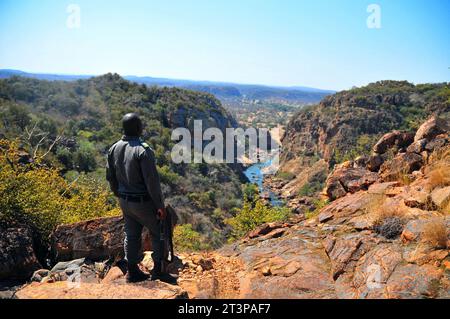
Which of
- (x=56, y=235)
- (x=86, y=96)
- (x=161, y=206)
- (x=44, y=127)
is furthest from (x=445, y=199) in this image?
(x=86, y=96)

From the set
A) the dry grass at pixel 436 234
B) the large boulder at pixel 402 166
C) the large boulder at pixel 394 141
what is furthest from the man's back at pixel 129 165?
the large boulder at pixel 394 141

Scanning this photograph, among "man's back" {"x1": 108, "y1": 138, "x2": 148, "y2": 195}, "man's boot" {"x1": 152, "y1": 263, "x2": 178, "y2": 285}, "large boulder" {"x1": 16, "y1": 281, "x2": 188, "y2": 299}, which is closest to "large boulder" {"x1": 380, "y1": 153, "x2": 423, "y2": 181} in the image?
"man's boot" {"x1": 152, "y1": 263, "x2": 178, "y2": 285}

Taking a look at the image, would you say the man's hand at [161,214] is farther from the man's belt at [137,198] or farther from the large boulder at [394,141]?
the large boulder at [394,141]

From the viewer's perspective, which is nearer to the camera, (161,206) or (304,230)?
(161,206)

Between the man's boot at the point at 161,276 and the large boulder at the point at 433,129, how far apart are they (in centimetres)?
641

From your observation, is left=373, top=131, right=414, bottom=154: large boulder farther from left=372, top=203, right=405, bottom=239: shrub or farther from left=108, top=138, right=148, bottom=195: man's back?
left=108, top=138, right=148, bottom=195: man's back

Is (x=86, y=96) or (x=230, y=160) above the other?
(x=86, y=96)

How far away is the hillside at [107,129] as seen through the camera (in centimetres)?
2647

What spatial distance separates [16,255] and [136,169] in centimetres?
252

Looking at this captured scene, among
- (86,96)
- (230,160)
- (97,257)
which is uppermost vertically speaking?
(86,96)

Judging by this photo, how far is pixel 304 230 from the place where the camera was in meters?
5.96

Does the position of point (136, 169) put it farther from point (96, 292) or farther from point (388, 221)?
point (388, 221)

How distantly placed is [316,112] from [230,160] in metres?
30.0

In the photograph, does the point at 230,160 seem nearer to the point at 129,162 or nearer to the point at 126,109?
the point at 126,109
